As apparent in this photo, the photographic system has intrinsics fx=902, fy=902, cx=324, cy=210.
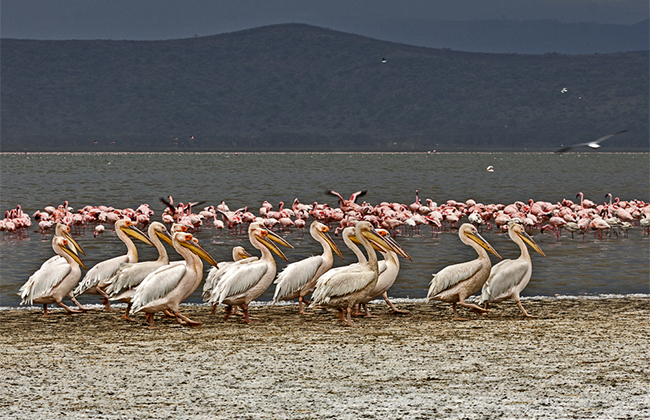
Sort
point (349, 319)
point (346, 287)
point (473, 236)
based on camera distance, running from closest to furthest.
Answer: point (346, 287) → point (349, 319) → point (473, 236)

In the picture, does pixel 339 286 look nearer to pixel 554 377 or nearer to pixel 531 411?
pixel 554 377

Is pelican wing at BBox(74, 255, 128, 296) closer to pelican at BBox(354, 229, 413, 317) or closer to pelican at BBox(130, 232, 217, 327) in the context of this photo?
pelican at BBox(130, 232, 217, 327)

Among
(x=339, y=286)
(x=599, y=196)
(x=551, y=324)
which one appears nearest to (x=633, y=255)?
(x=551, y=324)

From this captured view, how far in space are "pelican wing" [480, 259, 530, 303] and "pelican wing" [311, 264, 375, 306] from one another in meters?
1.56

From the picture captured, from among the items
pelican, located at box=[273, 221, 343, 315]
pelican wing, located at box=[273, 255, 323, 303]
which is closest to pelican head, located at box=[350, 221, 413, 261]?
pelican, located at box=[273, 221, 343, 315]

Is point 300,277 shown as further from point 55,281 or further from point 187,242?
point 55,281

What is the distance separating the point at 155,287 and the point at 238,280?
3.24ft

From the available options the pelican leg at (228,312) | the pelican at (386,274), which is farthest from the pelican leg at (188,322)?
the pelican at (386,274)

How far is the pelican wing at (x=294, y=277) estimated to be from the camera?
1118cm

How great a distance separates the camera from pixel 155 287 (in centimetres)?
1016

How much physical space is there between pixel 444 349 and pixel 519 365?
0.91 m

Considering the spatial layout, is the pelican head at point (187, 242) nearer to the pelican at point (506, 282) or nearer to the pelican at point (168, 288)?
the pelican at point (168, 288)

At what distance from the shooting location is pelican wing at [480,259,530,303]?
431 inches

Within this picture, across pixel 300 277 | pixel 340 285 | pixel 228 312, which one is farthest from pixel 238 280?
pixel 340 285
